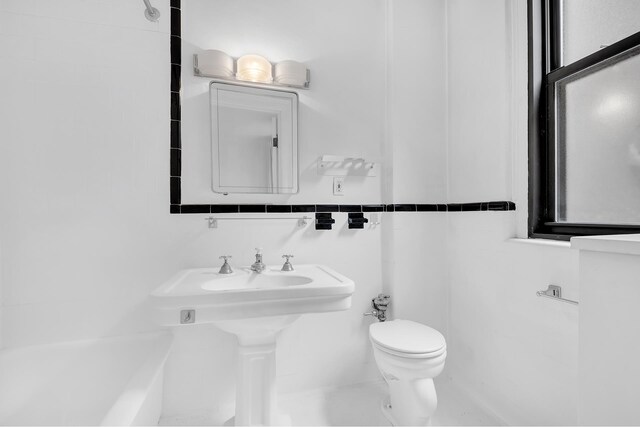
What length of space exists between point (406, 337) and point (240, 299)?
84 cm

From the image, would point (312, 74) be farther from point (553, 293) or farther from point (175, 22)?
point (553, 293)

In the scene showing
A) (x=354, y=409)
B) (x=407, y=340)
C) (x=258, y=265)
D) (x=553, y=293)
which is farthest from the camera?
A: (x=354, y=409)

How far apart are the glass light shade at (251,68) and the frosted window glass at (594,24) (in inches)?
59.3

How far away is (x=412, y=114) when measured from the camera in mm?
1897

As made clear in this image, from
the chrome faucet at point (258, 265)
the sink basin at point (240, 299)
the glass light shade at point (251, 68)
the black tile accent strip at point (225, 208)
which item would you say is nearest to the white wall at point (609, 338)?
the sink basin at point (240, 299)

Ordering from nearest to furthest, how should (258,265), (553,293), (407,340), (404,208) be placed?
(553,293), (407,340), (258,265), (404,208)

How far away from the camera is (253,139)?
167 centimetres

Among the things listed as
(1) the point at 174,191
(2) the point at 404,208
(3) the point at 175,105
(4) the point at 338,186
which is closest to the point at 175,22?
(3) the point at 175,105

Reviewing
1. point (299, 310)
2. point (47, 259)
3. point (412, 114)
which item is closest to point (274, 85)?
point (412, 114)

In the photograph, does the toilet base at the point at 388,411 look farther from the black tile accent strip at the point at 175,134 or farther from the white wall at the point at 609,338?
the black tile accent strip at the point at 175,134

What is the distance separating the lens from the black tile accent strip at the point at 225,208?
1.61 meters

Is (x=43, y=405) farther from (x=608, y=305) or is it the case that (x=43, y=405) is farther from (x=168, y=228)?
(x=608, y=305)

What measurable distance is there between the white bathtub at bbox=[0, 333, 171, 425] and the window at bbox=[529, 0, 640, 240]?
6.35 ft

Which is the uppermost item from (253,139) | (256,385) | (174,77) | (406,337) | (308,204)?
(174,77)
